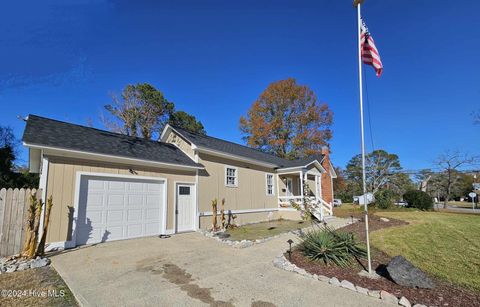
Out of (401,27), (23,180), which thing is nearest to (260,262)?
(401,27)

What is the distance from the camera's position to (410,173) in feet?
148

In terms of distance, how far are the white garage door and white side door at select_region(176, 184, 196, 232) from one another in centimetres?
89

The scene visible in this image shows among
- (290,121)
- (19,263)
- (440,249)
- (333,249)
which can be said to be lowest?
(440,249)

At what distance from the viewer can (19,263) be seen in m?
6.10

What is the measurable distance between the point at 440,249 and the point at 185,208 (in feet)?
32.9

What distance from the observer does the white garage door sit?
28.0 feet

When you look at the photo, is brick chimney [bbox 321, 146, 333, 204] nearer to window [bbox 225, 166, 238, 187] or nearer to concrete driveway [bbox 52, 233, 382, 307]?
window [bbox 225, 166, 238, 187]

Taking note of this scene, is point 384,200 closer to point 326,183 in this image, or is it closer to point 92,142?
point 326,183

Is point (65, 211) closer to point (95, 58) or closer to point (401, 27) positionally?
point (95, 58)

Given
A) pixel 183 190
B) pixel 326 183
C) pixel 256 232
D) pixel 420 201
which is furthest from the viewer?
pixel 420 201

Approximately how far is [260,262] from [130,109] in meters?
24.0

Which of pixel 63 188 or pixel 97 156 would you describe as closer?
pixel 63 188

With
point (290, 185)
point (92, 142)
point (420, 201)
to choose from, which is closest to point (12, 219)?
point (92, 142)

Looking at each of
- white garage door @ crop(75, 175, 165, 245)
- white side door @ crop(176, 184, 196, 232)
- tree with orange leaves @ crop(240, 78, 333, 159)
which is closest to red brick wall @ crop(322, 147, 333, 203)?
tree with orange leaves @ crop(240, 78, 333, 159)
